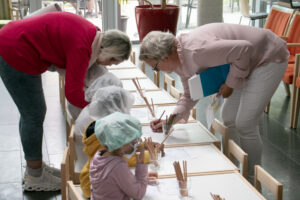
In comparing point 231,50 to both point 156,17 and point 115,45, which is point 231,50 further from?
point 156,17

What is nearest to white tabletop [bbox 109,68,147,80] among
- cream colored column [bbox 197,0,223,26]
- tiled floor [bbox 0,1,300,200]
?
→ tiled floor [bbox 0,1,300,200]

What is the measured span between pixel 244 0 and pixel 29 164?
6186 millimetres

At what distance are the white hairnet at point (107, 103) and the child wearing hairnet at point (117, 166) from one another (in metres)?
0.57

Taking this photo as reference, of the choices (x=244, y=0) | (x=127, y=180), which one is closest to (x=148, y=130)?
(x=127, y=180)

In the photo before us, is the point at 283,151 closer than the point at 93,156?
No

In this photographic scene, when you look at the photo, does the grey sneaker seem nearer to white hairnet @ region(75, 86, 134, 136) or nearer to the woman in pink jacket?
white hairnet @ region(75, 86, 134, 136)

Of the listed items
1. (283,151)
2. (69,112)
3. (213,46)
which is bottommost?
(283,151)

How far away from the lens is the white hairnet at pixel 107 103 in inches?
113

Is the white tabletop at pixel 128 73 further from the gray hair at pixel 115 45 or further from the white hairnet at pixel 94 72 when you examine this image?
the gray hair at pixel 115 45

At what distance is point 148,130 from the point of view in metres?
3.30

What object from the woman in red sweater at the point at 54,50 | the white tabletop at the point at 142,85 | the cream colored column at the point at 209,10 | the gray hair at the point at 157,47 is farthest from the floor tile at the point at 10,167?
the cream colored column at the point at 209,10

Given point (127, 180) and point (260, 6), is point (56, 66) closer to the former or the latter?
point (127, 180)

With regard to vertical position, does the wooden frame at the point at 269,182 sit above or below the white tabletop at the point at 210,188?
above

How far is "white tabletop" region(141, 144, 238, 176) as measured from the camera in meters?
2.64
